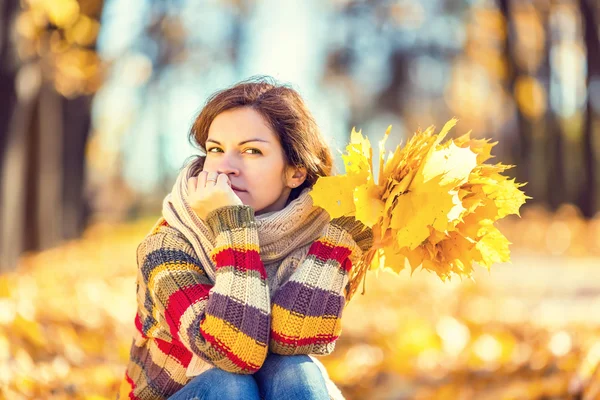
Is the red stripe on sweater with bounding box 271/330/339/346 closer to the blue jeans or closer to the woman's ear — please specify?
the blue jeans

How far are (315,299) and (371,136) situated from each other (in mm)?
12035

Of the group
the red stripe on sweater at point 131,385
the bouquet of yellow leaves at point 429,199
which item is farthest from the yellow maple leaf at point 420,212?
the red stripe on sweater at point 131,385

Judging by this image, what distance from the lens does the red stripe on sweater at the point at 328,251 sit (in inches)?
91.5

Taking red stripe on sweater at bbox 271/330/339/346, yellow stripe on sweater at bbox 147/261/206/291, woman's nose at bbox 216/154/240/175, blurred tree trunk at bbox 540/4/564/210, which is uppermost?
woman's nose at bbox 216/154/240/175

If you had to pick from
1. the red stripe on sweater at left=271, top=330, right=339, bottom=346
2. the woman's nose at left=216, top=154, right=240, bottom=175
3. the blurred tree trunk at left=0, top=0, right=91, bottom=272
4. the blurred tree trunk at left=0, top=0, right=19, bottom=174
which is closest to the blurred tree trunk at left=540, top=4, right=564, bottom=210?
the blurred tree trunk at left=0, top=0, right=91, bottom=272

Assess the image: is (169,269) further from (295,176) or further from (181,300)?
(295,176)

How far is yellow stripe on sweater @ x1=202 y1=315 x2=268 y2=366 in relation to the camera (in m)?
2.10

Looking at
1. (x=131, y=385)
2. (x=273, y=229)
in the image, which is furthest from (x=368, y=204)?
(x=131, y=385)

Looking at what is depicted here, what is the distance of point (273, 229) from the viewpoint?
7.95ft

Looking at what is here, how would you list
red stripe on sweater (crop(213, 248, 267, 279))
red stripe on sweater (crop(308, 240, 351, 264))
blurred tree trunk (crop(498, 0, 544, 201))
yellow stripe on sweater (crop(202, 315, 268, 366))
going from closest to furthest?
yellow stripe on sweater (crop(202, 315, 268, 366)), red stripe on sweater (crop(213, 248, 267, 279)), red stripe on sweater (crop(308, 240, 351, 264)), blurred tree trunk (crop(498, 0, 544, 201))

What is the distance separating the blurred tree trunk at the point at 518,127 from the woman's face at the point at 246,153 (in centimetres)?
1223

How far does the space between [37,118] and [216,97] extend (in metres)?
7.00

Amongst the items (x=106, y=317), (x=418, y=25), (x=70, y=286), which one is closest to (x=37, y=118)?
(x=70, y=286)

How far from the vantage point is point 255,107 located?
246 centimetres
